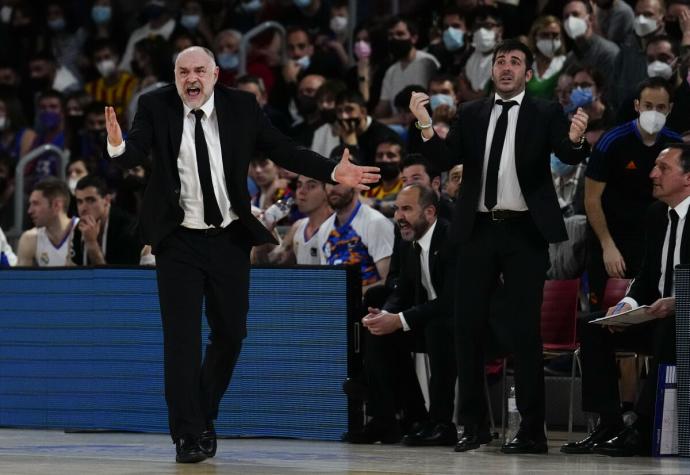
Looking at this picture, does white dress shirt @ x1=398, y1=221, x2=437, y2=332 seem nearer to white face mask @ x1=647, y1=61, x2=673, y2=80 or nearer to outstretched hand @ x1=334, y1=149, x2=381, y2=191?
outstretched hand @ x1=334, y1=149, x2=381, y2=191

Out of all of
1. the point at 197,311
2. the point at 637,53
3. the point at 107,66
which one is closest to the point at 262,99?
the point at 637,53

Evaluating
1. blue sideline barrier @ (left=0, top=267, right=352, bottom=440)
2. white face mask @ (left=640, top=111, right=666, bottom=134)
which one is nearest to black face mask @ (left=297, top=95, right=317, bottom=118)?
blue sideline barrier @ (left=0, top=267, right=352, bottom=440)

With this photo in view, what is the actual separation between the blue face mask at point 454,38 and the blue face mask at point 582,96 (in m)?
2.71

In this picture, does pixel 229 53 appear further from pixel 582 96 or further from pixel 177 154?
pixel 177 154

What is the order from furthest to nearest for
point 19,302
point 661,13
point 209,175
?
1. point 661,13
2. point 19,302
3. point 209,175

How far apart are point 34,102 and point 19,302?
7.00m

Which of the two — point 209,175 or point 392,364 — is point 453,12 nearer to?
point 392,364

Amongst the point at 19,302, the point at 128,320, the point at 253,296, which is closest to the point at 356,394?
the point at 253,296

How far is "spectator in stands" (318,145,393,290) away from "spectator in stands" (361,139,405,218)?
1029mm

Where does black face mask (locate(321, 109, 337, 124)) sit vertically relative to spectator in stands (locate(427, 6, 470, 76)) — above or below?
below

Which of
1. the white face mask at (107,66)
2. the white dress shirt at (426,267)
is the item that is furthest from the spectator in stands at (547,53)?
the white face mask at (107,66)

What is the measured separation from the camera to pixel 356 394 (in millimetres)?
9031

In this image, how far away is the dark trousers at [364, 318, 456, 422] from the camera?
346 inches

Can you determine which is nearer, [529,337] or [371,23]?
A: [529,337]
